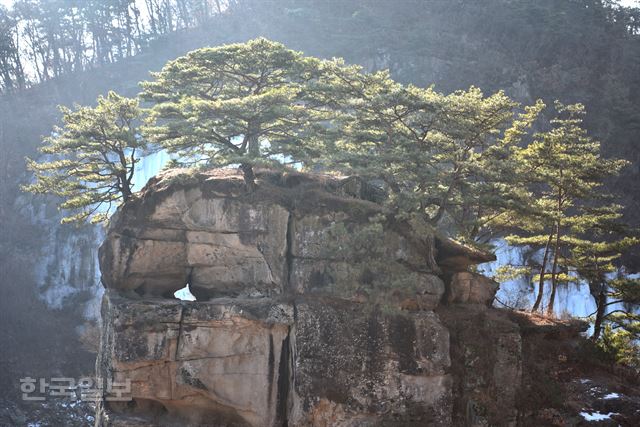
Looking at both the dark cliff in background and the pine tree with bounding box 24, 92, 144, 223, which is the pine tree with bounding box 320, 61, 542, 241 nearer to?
the pine tree with bounding box 24, 92, 144, 223

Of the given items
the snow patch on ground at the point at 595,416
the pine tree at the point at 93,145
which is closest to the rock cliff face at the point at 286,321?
the pine tree at the point at 93,145

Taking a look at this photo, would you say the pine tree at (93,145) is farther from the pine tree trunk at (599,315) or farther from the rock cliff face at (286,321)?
the pine tree trunk at (599,315)

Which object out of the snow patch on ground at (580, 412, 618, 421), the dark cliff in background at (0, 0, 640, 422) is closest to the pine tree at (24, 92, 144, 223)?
the snow patch on ground at (580, 412, 618, 421)

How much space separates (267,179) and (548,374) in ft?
29.7

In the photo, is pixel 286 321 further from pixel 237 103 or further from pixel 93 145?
pixel 93 145

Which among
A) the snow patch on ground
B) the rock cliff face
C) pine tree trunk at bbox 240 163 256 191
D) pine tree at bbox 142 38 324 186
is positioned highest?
pine tree at bbox 142 38 324 186

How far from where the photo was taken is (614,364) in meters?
21.7

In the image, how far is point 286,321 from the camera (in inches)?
723

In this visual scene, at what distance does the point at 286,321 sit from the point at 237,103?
214 inches

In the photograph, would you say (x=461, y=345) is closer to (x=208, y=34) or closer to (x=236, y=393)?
(x=236, y=393)

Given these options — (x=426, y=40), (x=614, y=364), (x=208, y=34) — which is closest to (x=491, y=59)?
(x=426, y=40)

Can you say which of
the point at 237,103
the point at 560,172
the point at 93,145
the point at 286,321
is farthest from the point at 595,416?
the point at 93,145

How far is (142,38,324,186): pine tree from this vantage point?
19.2 m

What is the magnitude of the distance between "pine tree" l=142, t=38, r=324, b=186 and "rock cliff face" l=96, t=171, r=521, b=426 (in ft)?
3.25
